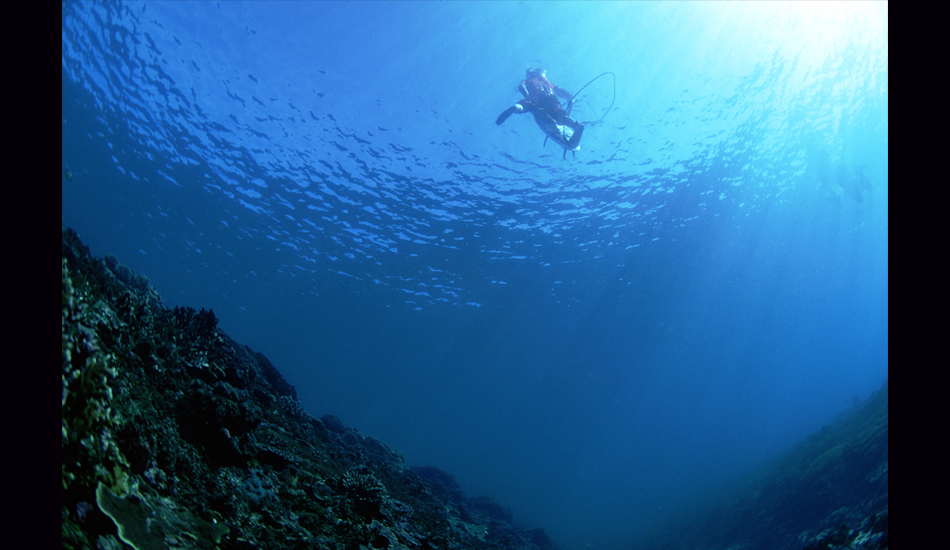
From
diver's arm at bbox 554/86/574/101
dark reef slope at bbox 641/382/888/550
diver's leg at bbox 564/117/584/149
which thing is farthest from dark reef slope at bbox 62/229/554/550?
diver's arm at bbox 554/86/574/101

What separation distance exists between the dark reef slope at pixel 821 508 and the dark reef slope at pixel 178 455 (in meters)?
8.01

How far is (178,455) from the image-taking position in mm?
2795

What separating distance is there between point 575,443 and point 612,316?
8030 centimetres

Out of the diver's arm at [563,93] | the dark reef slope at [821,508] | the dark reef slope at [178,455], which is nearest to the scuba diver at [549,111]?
the diver's arm at [563,93]

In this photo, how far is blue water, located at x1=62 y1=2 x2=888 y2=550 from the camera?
14.9 meters

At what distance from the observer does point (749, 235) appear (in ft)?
97.5

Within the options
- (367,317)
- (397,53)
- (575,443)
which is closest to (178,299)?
(367,317)

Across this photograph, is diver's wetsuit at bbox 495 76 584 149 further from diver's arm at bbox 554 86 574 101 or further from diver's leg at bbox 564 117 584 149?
diver's arm at bbox 554 86 574 101

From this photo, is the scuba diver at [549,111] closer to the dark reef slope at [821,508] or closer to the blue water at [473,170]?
the blue water at [473,170]

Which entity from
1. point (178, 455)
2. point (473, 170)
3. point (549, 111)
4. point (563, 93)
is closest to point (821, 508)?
point (549, 111)

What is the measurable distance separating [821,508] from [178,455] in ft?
57.9

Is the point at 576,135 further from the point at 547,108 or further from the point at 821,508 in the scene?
the point at 821,508

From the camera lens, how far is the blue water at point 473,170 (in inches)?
585

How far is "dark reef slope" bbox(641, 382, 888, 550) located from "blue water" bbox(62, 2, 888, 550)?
1569 cm
